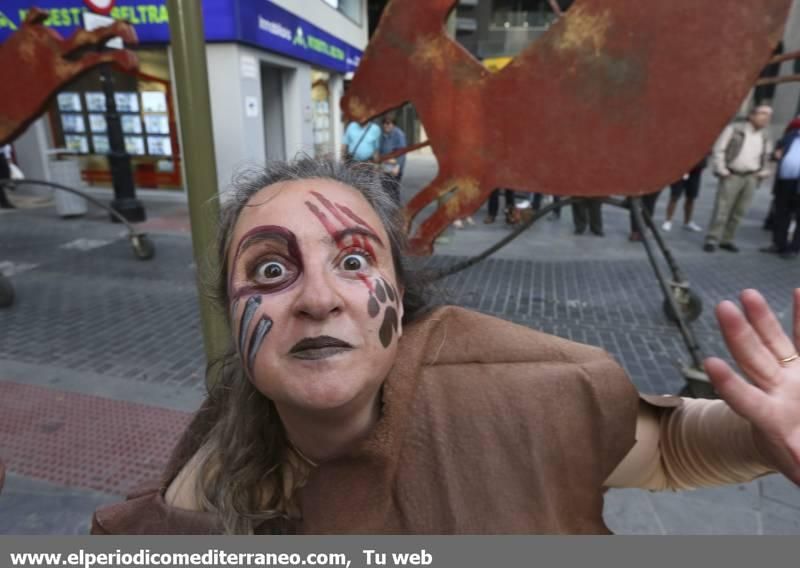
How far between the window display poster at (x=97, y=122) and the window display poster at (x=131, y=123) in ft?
1.32

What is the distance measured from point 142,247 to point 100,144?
216 inches

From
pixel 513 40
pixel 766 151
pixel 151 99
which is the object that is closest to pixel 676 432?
pixel 766 151

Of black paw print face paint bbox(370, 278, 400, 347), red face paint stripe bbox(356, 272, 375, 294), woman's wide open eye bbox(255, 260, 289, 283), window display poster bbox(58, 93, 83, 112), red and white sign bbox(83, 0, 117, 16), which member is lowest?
black paw print face paint bbox(370, 278, 400, 347)

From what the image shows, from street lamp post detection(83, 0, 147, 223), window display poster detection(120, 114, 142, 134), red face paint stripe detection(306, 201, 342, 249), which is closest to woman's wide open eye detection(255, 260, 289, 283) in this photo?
red face paint stripe detection(306, 201, 342, 249)

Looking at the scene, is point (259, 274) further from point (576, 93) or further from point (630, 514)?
point (576, 93)

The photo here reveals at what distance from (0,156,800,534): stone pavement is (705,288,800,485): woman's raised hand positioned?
2.94 ft

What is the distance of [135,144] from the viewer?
32.8 feet

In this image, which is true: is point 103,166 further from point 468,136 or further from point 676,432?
point 676,432

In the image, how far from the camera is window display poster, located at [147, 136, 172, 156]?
32.4ft

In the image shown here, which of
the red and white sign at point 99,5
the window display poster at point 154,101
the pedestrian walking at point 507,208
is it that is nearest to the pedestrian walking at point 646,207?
the pedestrian walking at point 507,208

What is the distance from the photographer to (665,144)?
2574 millimetres

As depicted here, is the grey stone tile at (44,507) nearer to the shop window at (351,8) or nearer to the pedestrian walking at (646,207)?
the pedestrian walking at (646,207)

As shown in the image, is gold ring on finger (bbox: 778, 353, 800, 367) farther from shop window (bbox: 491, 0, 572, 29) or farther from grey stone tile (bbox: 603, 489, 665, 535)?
shop window (bbox: 491, 0, 572, 29)

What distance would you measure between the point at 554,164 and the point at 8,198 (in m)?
10.0
